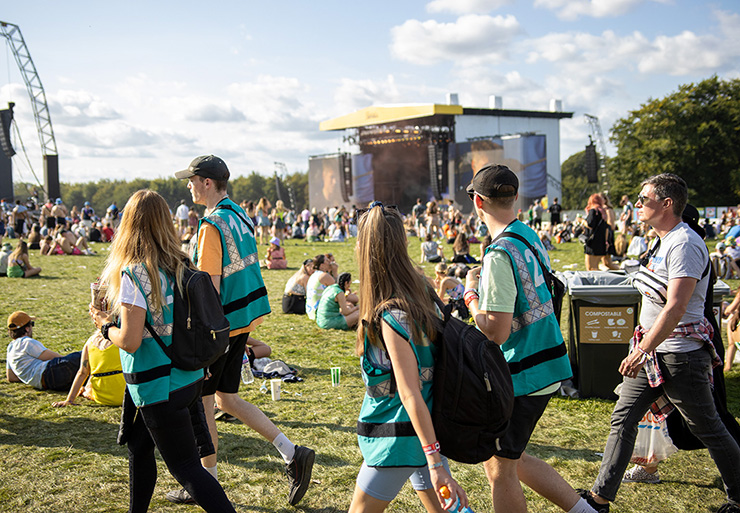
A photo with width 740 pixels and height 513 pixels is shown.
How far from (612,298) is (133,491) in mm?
3785

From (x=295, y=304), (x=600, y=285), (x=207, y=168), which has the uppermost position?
(x=207, y=168)

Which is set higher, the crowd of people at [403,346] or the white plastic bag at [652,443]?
the crowd of people at [403,346]

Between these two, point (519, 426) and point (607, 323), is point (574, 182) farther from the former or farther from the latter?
point (519, 426)

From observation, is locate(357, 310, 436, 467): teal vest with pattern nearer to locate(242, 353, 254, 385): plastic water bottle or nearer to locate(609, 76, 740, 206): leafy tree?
locate(242, 353, 254, 385): plastic water bottle

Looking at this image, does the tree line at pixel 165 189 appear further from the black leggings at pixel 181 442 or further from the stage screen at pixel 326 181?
the black leggings at pixel 181 442

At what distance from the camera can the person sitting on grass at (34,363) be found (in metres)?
5.44

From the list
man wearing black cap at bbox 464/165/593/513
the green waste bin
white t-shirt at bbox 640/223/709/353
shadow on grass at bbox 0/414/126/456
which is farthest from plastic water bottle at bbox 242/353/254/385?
white t-shirt at bbox 640/223/709/353

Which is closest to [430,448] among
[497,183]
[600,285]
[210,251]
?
[497,183]

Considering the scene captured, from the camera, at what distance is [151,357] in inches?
101

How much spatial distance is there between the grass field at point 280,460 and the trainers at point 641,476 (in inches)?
2.0

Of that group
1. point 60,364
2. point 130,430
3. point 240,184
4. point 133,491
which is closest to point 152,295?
point 130,430

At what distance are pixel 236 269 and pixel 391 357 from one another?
1.52 m

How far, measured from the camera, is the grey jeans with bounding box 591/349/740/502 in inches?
117

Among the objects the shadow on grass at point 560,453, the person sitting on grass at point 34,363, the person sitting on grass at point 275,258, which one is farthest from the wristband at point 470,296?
the person sitting on grass at point 275,258
